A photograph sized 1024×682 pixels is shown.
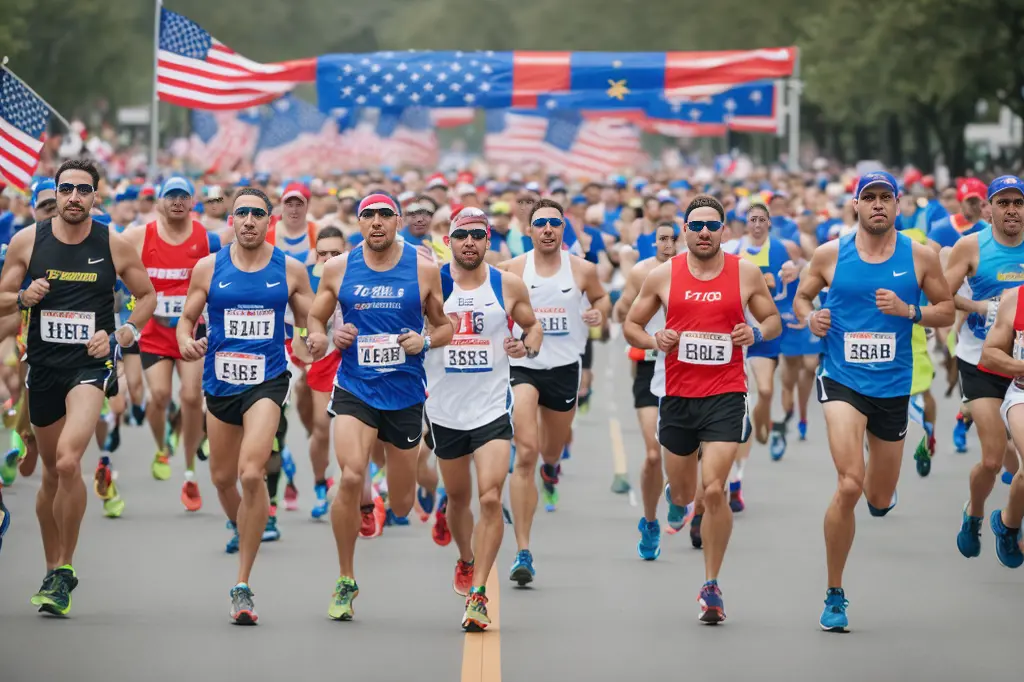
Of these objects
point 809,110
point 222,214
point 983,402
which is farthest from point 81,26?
point 983,402

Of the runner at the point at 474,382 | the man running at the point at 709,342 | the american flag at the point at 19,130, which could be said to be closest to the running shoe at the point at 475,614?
the runner at the point at 474,382

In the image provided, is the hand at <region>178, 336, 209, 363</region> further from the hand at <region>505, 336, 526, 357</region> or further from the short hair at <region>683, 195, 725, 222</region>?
the short hair at <region>683, 195, 725, 222</region>

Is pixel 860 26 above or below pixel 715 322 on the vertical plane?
above

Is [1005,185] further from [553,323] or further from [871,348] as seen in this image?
[553,323]

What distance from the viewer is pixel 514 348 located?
1053cm

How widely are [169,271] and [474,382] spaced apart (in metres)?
4.11

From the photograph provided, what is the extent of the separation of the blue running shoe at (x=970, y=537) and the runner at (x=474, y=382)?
2926 millimetres

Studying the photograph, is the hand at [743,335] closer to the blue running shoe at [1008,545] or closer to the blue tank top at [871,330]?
the blue tank top at [871,330]

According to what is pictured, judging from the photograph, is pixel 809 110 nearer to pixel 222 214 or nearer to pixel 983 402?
pixel 222 214

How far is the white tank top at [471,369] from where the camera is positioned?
34.4 ft

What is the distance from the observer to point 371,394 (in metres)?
10.3

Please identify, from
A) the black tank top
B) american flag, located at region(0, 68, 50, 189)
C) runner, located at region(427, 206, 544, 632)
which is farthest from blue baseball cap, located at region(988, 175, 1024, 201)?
american flag, located at region(0, 68, 50, 189)

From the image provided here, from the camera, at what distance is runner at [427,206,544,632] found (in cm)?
1040

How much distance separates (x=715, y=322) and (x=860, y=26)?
133ft
